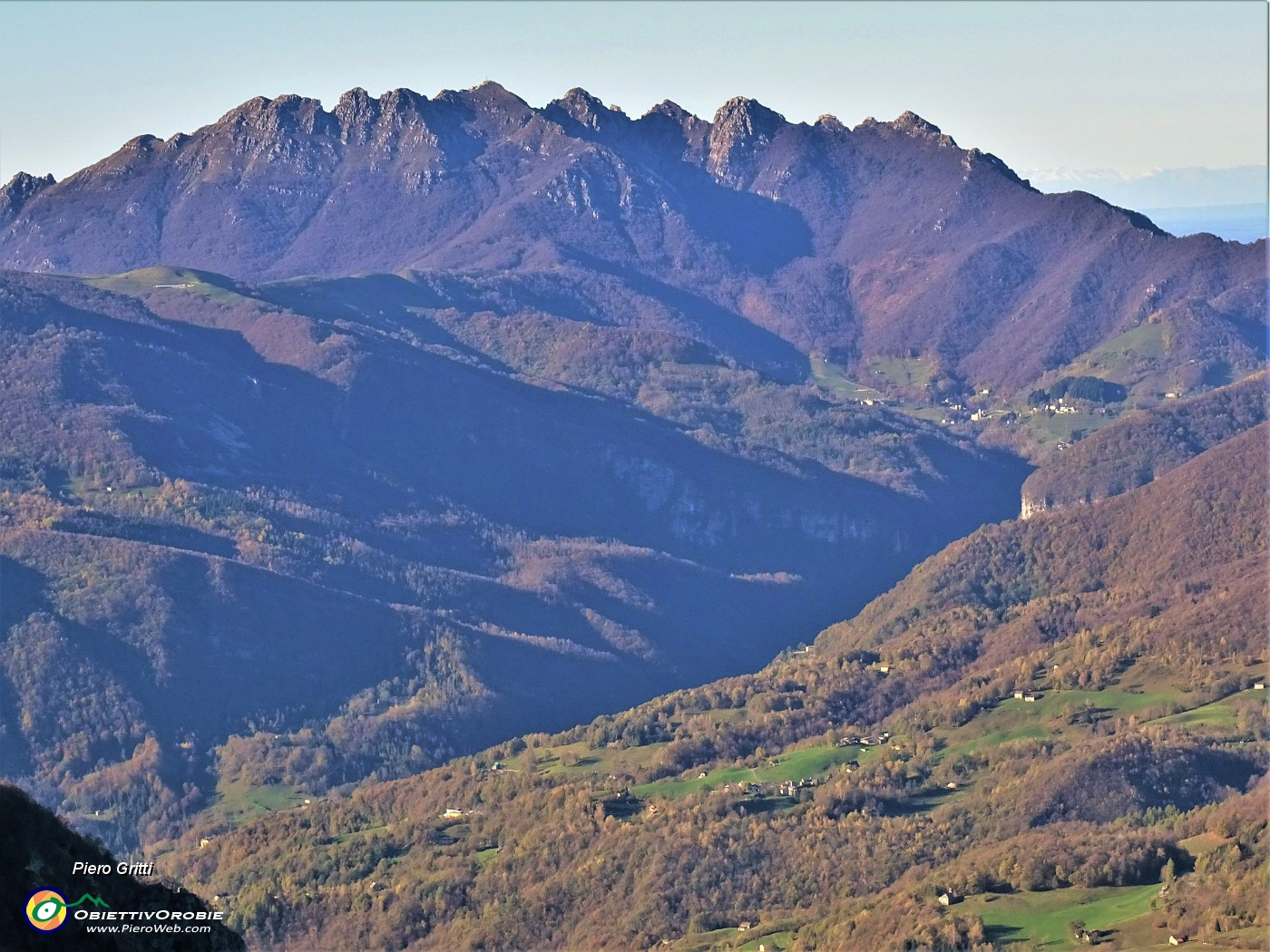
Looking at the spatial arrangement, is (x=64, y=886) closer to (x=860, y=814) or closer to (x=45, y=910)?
(x=45, y=910)

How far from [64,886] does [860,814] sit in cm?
7736

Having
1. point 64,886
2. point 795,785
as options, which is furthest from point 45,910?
point 795,785

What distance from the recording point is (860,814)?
125 metres

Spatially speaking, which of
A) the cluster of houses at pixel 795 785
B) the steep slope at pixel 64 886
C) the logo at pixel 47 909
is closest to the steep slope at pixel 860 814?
the cluster of houses at pixel 795 785

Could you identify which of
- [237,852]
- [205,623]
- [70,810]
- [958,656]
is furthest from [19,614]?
[958,656]

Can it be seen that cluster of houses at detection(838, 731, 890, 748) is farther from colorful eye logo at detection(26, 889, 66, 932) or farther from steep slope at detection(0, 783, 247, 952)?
colorful eye logo at detection(26, 889, 66, 932)

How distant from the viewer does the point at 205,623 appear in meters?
187

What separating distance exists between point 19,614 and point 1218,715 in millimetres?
88744

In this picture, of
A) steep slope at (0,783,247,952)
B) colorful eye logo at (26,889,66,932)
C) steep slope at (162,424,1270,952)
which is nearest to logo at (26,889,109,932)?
colorful eye logo at (26,889,66,932)

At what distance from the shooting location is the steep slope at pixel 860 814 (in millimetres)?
103438

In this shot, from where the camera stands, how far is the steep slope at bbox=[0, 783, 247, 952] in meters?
50.8

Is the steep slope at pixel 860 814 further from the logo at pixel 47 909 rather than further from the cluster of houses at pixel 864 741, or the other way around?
the logo at pixel 47 909

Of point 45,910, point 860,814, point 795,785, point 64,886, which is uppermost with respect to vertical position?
point 64,886

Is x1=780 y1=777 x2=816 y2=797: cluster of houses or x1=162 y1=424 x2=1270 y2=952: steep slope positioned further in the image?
x1=780 y1=777 x2=816 y2=797: cluster of houses
